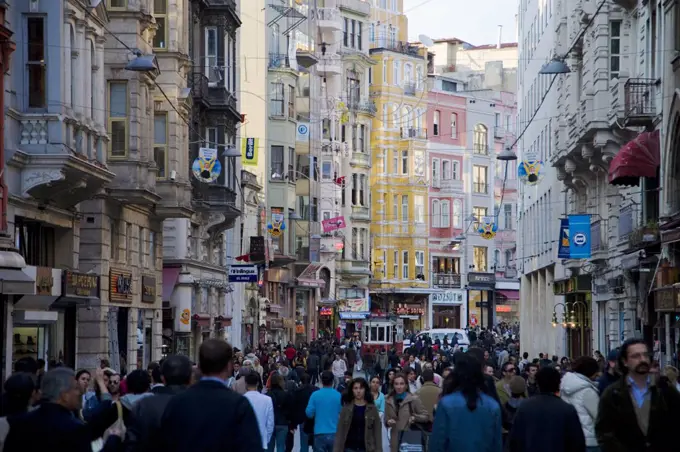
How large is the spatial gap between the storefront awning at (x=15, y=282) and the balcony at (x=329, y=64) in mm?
57959

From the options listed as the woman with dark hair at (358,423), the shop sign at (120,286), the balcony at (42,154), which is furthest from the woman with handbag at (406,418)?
the shop sign at (120,286)

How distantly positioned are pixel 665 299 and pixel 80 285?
12169 millimetres

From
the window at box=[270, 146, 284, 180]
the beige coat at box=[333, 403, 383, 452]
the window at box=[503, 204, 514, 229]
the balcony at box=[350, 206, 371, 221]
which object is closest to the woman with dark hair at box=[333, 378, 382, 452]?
the beige coat at box=[333, 403, 383, 452]

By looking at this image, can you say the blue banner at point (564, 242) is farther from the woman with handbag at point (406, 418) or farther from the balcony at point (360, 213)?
the balcony at point (360, 213)

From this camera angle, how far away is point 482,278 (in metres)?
108

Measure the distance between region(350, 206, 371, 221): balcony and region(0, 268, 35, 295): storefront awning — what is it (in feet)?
214

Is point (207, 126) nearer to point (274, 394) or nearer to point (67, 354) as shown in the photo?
point (67, 354)

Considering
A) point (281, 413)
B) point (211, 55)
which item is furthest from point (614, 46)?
point (281, 413)

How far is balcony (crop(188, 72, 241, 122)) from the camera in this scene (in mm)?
47844

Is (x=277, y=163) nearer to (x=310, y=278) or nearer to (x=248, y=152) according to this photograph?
(x=310, y=278)

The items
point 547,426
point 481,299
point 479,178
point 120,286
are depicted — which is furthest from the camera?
point 479,178

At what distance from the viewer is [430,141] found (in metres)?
106

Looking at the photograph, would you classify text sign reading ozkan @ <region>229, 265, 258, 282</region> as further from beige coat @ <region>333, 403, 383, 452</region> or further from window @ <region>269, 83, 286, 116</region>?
beige coat @ <region>333, 403, 383, 452</region>

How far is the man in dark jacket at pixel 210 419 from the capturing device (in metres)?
8.62
